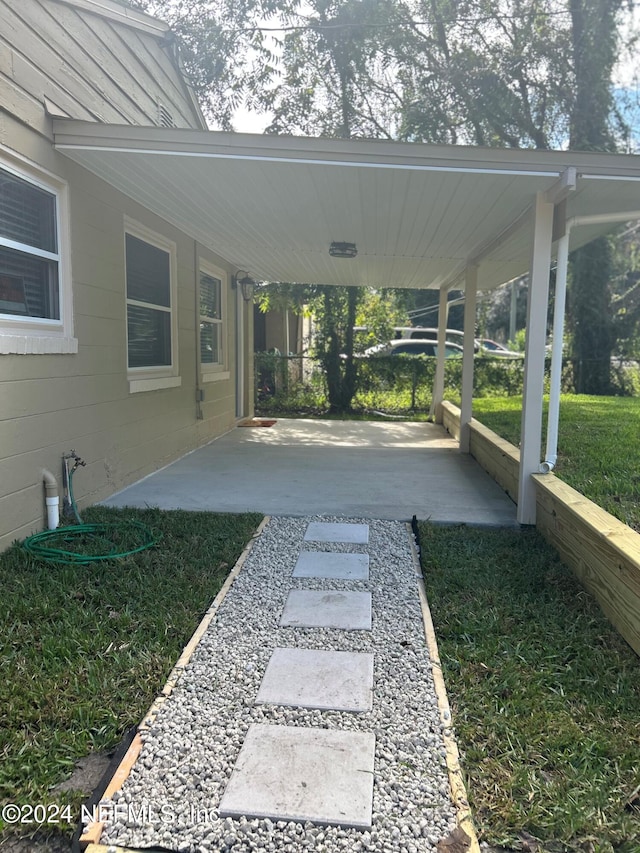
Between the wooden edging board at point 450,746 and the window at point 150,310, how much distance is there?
3585mm

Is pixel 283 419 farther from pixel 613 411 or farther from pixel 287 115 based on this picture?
pixel 287 115

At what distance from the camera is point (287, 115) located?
13609 millimetres

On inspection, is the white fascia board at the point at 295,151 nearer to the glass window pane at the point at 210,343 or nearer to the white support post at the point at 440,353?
the glass window pane at the point at 210,343

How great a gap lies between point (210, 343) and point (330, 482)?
3409 mm

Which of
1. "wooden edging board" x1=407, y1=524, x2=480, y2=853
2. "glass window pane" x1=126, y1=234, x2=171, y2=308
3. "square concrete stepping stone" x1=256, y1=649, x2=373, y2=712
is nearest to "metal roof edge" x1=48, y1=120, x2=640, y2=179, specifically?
"glass window pane" x1=126, y1=234, x2=171, y2=308

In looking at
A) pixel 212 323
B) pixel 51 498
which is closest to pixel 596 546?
pixel 51 498

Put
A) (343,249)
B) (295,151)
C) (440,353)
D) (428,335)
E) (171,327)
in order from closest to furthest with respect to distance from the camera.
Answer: (295,151) → (171,327) → (343,249) → (440,353) → (428,335)

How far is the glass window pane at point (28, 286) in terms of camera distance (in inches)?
142

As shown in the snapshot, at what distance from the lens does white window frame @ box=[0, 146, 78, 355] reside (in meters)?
3.52

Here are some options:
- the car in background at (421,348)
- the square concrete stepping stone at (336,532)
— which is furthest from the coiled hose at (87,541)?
the car in background at (421,348)

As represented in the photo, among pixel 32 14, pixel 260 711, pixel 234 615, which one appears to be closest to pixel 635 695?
pixel 260 711

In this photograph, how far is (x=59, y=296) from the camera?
4.11 metres

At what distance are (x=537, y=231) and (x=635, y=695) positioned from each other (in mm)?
3020

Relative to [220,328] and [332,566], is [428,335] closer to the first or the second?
[220,328]
